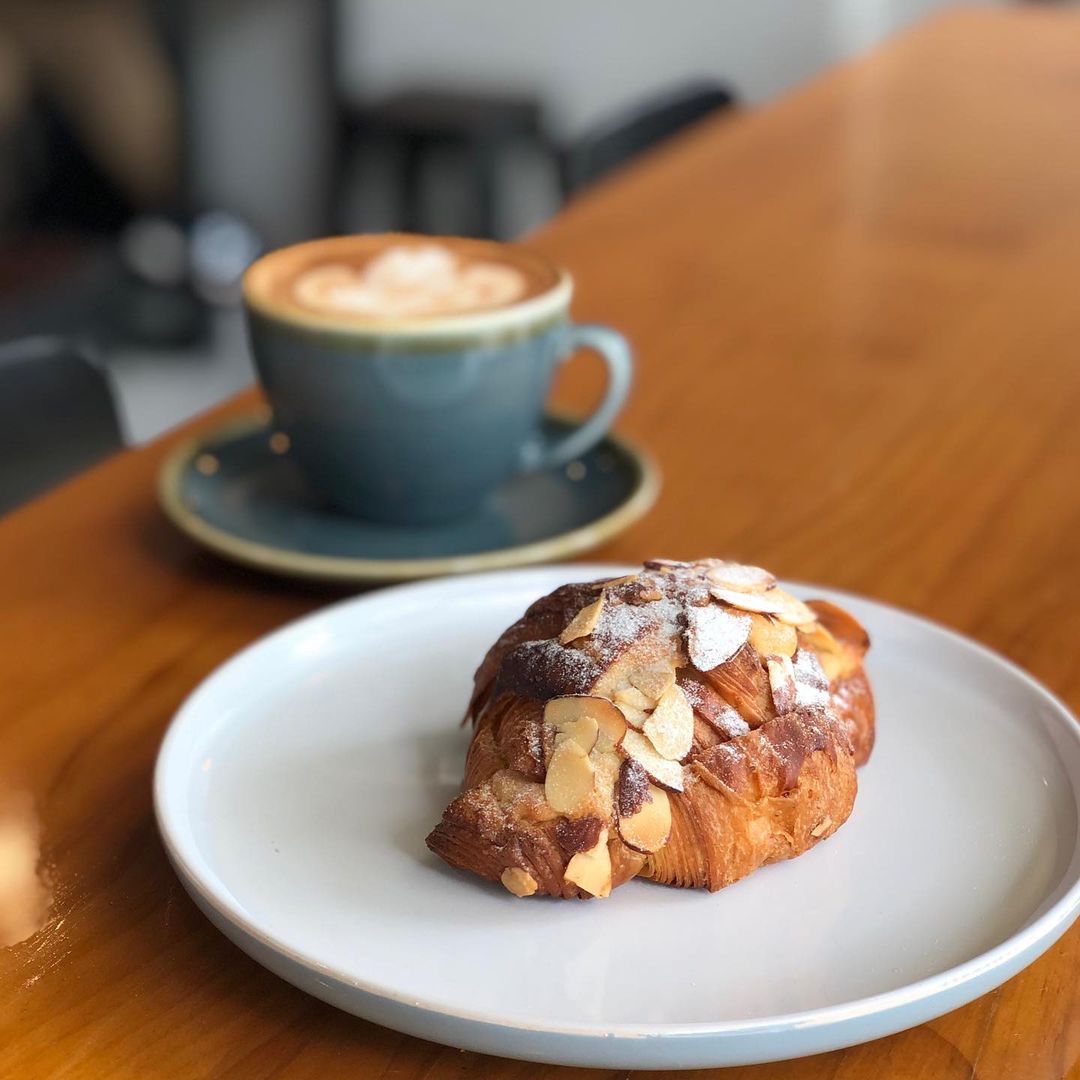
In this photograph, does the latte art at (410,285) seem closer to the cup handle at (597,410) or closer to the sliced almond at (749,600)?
the cup handle at (597,410)

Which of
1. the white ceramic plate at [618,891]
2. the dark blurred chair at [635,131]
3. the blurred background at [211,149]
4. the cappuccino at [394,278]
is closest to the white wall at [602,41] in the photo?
the blurred background at [211,149]

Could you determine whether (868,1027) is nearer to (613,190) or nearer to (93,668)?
(93,668)

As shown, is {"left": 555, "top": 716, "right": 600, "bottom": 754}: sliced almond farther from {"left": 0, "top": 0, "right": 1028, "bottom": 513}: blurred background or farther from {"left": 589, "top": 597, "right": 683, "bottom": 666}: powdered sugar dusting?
{"left": 0, "top": 0, "right": 1028, "bottom": 513}: blurred background

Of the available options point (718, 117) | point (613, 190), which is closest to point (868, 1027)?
point (613, 190)

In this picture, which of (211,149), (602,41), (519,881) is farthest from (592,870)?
(602,41)

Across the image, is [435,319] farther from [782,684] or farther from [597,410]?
[782,684]
